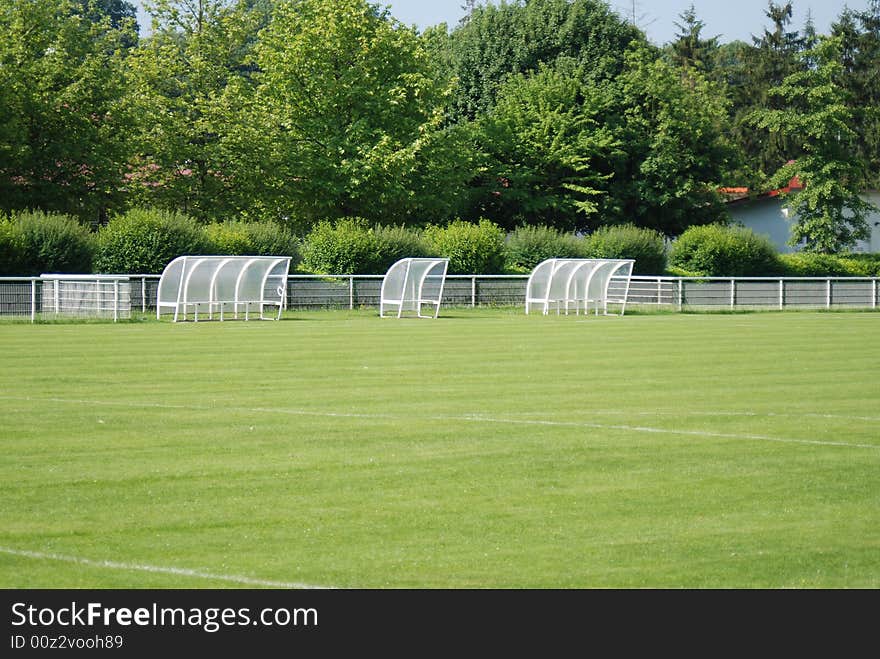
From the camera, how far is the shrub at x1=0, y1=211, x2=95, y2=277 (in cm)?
3294

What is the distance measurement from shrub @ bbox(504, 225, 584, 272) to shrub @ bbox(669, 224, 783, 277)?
4.63 metres

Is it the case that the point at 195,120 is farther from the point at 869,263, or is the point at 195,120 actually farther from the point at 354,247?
the point at 869,263

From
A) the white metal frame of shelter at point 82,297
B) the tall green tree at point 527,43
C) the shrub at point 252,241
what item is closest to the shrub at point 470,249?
the shrub at point 252,241

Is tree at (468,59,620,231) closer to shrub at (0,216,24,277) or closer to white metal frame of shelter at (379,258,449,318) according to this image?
white metal frame of shelter at (379,258,449,318)

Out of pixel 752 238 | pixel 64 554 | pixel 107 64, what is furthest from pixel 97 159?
pixel 64 554

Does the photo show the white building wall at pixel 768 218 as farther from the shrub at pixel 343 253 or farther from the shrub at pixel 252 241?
the shrub at pixel 252 241

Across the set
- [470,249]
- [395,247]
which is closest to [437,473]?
[395,247]

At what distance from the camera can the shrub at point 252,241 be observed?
121 feet

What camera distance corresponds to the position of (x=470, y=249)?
39.1 m

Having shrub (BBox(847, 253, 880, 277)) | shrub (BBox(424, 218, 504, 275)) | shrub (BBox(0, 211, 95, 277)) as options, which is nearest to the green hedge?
shrub (BBox(424, 218, 504, 275))

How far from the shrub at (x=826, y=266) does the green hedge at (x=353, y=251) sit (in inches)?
689

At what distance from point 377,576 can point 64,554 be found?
171 centimetres

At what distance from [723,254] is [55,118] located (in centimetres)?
2598
